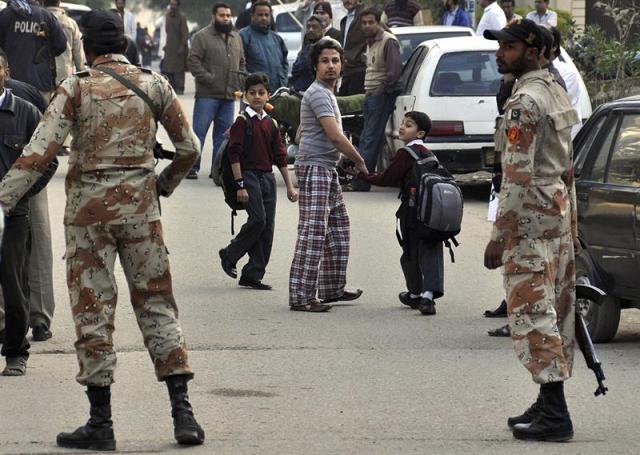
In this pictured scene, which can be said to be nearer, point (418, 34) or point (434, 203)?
point (434, 203)

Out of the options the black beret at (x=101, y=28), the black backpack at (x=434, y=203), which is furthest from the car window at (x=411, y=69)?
the black beret at (x=101, y=28)

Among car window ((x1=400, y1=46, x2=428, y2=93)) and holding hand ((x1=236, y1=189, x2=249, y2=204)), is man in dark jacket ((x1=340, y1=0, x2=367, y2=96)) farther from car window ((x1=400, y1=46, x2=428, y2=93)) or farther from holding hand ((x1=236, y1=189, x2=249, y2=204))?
holding hand ((x1=236, y1=189, x2=249, y2=204))

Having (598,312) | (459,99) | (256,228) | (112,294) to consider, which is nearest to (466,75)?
(459,99)

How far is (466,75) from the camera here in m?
16.9

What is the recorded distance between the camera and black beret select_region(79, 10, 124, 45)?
6.76m

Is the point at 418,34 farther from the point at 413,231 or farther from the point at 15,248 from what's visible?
the point at 15,248

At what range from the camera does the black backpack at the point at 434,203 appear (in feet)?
33.7

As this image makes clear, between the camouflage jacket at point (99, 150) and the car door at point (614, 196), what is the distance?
326 centimetres

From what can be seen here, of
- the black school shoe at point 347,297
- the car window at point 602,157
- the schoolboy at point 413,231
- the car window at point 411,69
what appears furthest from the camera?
the car window at point 411,69

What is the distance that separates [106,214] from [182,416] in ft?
2.93

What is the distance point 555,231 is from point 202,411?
73.2 inches

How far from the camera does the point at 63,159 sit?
21141 millimetres

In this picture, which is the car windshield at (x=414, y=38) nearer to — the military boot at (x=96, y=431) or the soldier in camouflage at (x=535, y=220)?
the soldier in camouflage at (x=535, y=220)

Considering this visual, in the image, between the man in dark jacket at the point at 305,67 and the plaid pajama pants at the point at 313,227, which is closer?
the plaid pajama pants at the point at 313,227
